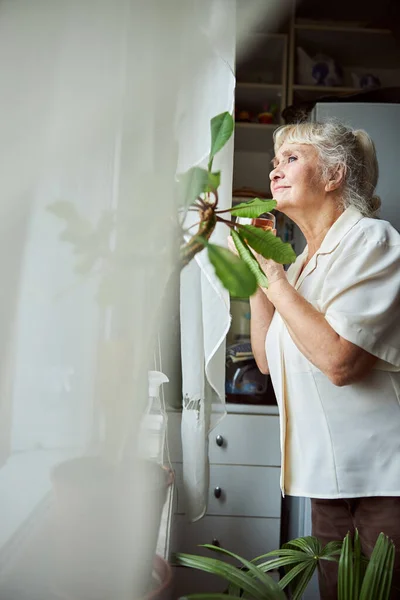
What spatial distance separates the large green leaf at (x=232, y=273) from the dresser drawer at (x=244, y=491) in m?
1.33

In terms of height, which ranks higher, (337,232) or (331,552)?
(337,232)

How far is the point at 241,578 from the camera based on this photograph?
0.71m

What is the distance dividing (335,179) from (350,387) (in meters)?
0.46

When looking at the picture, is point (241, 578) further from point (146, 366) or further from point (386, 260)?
point (386, 260)

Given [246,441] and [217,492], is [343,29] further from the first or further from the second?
[217,492]

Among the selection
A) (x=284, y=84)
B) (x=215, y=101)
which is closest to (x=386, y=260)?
(x=215, y=101)

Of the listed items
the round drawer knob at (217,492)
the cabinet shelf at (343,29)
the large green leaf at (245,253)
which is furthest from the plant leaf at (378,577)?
the cabinet shelf at (343,29)

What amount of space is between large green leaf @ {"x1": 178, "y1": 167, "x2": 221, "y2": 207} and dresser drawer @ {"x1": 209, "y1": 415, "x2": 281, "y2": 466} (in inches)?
49.9

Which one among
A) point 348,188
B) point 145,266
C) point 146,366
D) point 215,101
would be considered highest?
point 215,101

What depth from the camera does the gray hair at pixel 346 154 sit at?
1.26 metres

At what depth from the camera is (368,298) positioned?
105 cm

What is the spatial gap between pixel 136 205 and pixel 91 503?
33 cm

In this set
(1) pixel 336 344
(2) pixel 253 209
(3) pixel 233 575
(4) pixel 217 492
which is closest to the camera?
(3) pixel 233 575

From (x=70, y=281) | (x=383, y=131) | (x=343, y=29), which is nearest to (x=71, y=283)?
(x=70, y=281)
